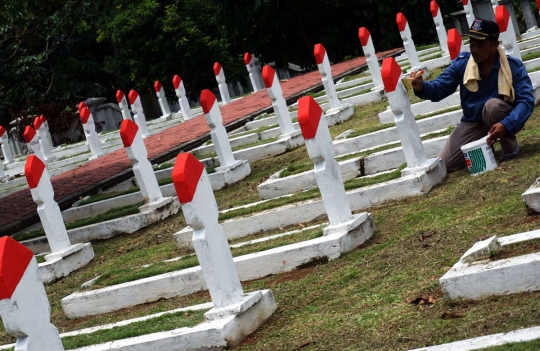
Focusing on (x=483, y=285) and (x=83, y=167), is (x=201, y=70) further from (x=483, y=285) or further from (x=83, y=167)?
(x=483, y=285)

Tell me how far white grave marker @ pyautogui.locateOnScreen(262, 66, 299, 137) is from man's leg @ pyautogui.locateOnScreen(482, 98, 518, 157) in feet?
18.6

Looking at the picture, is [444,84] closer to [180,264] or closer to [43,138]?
[180,264]

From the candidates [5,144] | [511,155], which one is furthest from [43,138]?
[511,155]

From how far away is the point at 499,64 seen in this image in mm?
9766

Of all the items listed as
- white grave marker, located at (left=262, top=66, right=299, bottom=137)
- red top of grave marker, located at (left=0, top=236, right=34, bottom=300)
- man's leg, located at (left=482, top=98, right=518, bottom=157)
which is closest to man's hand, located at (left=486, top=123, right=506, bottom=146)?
man's leg, located at (left=482, top=98, right=518, bottom=157)

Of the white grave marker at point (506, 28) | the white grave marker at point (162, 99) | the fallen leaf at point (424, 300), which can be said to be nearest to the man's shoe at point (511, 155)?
the fallen leaf at point (424, 300)

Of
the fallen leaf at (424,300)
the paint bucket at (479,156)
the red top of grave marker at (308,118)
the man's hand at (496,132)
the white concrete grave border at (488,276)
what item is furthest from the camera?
the paint bucket at (479,156)

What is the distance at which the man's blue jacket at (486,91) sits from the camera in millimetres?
9602

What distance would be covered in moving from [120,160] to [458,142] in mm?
9645

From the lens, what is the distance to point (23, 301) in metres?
6.05

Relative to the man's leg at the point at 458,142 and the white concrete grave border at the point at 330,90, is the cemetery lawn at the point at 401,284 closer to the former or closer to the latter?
the man's leg at the point at 458,142

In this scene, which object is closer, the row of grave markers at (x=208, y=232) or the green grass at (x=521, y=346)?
the green grass at (x=521, y=346)

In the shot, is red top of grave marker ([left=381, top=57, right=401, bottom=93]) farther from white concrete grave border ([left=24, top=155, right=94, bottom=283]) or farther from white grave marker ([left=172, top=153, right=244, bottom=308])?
white concrete grave border ([left=24, top=155, right=94, bottom=283])

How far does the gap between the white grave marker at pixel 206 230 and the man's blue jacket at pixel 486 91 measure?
11.6 ft
